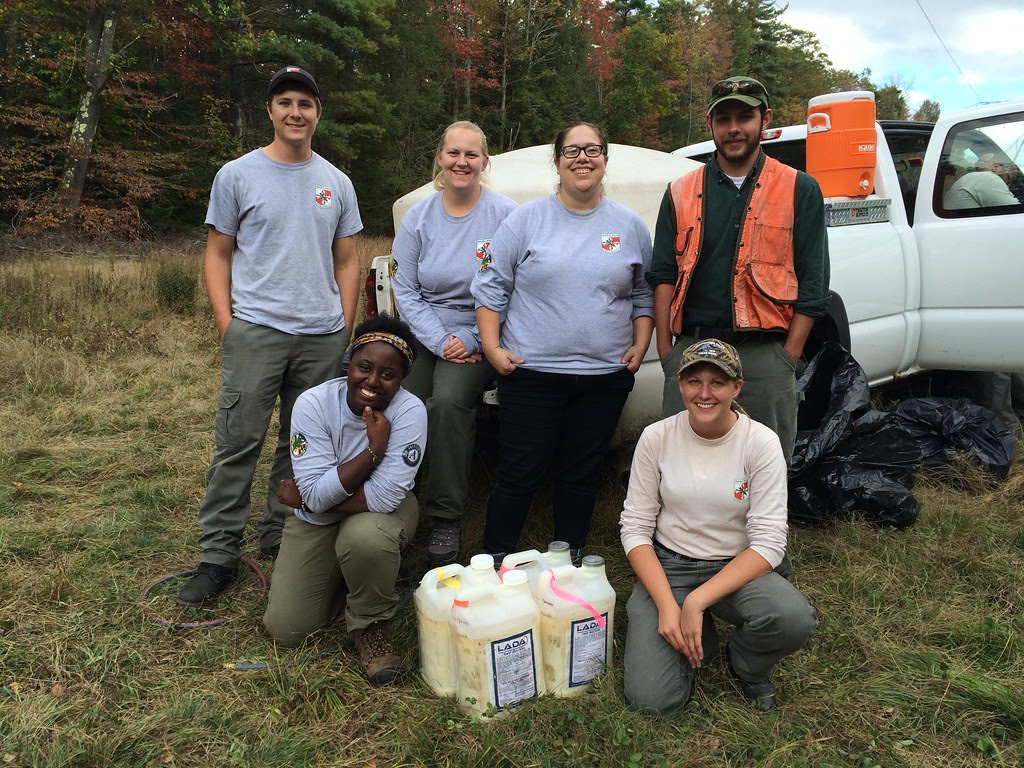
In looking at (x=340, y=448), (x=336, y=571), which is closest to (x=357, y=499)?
(x=340, y=448)

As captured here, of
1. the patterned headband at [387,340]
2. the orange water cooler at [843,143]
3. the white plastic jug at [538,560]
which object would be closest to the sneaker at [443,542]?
the white plastic jug at [538,560]

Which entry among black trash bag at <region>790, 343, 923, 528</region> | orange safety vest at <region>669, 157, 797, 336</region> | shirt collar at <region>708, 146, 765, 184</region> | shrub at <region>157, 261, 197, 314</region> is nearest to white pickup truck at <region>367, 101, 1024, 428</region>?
black trash bag at <region>790, 343, 923, 528</region>

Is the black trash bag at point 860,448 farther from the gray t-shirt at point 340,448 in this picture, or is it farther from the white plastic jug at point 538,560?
the gray t-shirt at point 340,448

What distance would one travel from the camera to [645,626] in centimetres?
255

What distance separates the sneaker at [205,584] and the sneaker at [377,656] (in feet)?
2.49

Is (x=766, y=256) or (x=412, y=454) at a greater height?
(x=766, y=256)

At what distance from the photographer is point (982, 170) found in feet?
14.4

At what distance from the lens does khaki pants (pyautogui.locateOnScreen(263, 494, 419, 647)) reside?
266 centimetres

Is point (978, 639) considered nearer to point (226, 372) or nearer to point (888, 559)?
point (888, 559)

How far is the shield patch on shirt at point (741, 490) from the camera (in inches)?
100

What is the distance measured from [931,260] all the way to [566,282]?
2.75m

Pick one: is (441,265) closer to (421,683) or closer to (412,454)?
(412,454)

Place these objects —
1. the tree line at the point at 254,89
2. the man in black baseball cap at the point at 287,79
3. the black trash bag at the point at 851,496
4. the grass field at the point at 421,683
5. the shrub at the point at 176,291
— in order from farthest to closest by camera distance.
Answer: the tree line at the point at 254,89 → the shrub at the point at 176,291 → the black trash bag at the point at 851,496 → the man in black baseball cap at the point at 287,79 → the grass field at the point at 421,683

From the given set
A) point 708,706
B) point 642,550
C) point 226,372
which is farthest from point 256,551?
point 708,706
